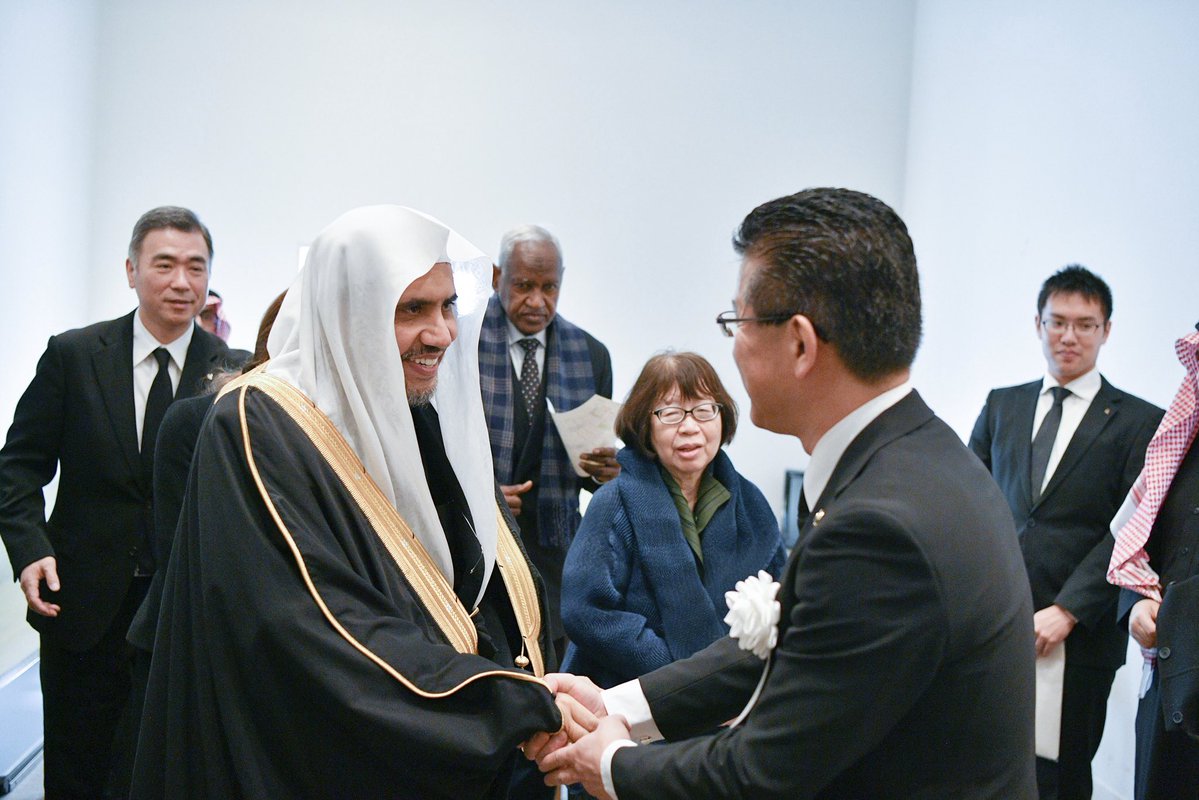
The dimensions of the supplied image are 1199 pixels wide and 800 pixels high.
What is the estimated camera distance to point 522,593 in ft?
7.77

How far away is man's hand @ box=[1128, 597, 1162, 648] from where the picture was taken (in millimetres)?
3004

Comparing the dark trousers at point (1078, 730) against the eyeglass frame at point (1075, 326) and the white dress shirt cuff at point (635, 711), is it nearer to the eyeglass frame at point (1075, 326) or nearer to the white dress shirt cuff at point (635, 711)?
the eyeglass frame at point (1075, 326)

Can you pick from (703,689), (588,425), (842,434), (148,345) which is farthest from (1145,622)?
(148,345)

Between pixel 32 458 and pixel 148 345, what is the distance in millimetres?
513

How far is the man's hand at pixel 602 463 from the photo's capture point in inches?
148

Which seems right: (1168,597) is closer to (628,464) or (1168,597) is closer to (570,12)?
(628,464)

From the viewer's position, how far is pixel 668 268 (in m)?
6.73

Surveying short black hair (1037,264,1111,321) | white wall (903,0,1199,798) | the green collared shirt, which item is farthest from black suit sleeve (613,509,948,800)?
white wall (903,0,1199,798)

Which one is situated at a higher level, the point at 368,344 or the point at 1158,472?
the point at 368,344

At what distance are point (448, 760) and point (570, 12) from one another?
5.57 m

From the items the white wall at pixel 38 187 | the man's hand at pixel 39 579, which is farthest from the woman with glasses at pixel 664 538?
the white wall at pixel 38 187

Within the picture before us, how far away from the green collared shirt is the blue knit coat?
2 cm

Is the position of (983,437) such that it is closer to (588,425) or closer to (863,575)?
(588,425)

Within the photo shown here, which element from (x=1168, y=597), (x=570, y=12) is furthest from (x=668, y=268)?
(x=1168, y=597)
